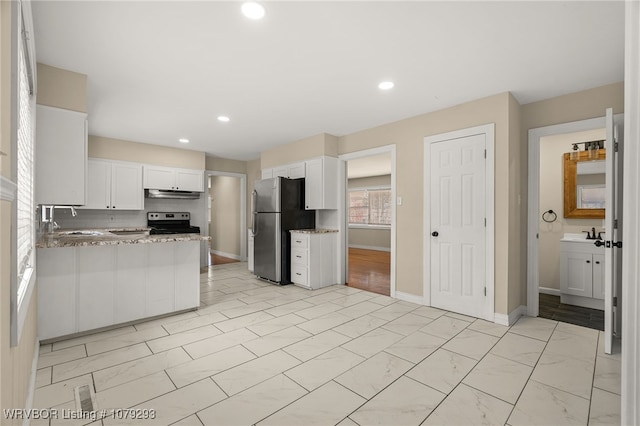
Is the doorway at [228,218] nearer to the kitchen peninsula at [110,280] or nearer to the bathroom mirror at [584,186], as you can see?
the kitchen peninsula at [110,280]

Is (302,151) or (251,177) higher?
(302,151)

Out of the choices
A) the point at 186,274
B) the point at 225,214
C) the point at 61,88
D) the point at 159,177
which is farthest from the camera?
the point at 225,214

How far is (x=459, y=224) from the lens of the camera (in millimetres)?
3463

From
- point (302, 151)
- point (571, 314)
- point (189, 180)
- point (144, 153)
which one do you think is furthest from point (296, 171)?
point (571, 314)

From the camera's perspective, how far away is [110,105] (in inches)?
142

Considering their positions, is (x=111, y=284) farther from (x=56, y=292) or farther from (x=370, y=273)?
(x=370, y=273)

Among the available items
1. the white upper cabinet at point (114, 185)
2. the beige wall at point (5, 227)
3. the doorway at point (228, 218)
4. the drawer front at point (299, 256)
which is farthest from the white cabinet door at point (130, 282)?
the doorway at point (228, 218)

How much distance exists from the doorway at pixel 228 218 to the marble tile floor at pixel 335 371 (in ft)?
13.6

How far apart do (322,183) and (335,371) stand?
3024 mm

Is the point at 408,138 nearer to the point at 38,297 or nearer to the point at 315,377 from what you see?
the point at 315,377

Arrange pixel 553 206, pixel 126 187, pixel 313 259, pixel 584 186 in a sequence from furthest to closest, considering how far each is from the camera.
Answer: pixel 126 187 → pixel 313 259 → pixel 553 206 → pixel 584 186

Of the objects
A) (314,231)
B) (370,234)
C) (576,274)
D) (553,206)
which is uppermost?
(553,206)

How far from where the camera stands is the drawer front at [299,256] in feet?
15.1

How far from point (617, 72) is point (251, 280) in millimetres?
5239
